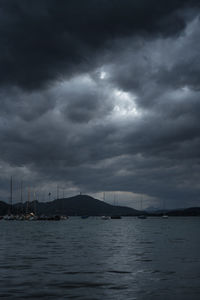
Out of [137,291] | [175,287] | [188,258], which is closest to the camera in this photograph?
[137,291]

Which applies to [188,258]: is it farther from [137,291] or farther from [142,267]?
[137,291]

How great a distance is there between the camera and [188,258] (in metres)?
34.7

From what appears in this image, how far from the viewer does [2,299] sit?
16656 mm

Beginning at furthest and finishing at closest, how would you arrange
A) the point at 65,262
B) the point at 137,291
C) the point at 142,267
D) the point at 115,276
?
the point at 65,262 < the point at 142,267 < the point at 115,276 < the point at 137,291

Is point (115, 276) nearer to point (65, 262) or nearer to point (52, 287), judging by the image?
point (52, 287)

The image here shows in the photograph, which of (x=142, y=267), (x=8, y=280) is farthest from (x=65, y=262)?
(x=8, y=280)

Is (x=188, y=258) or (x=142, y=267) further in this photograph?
(x=188, y=258)

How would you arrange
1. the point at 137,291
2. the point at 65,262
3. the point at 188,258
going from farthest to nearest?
the point at 188,258
the point at 65,262
the point at 137,291

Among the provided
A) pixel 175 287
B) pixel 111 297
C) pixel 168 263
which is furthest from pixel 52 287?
pixel 168 263

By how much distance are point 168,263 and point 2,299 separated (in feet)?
60.4

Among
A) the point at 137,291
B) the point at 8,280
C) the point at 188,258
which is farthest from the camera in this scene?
the point at 188,258

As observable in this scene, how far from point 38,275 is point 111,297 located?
7962mm

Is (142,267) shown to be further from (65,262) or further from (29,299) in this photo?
(29,299)

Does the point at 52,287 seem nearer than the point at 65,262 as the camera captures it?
Yes
